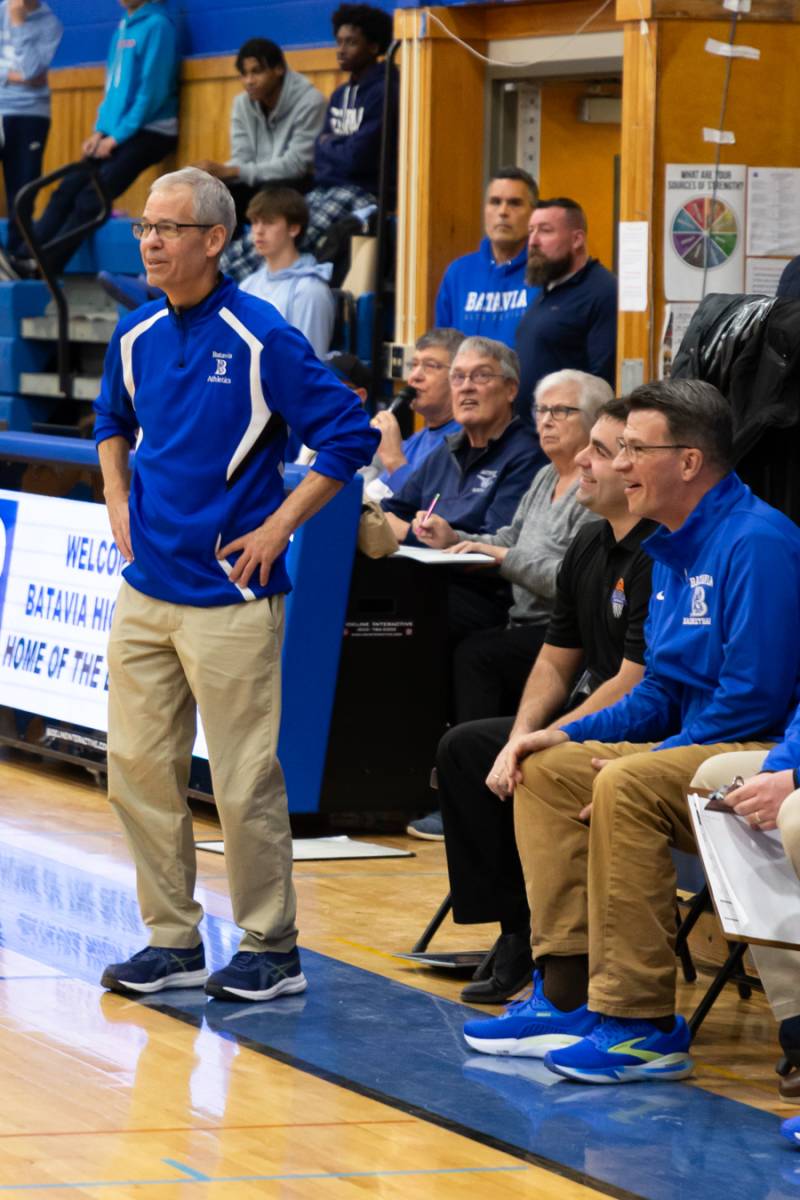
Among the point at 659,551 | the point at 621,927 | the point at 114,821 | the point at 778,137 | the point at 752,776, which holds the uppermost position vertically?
the point at 778,137

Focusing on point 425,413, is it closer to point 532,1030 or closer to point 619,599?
point 619,599

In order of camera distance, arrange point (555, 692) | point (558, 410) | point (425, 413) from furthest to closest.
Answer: point (425, 413), point (558, 410), point (555, 692)

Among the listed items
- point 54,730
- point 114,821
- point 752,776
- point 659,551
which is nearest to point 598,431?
point 659,551

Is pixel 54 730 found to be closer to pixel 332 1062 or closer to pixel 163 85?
pixel 332 1062

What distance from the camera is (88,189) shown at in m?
13.4

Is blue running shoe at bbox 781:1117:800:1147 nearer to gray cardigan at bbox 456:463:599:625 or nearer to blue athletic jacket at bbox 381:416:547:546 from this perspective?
gray cardigan at bbox 456:463:599:625

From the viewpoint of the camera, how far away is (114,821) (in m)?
7.27

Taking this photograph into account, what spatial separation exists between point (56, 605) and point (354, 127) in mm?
3845

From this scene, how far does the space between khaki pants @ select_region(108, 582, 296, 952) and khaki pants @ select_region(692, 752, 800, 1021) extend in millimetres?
1058

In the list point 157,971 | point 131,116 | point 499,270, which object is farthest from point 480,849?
point 131,116

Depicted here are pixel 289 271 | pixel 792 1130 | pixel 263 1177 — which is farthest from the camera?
pixel 289 271

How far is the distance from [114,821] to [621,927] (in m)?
3.14

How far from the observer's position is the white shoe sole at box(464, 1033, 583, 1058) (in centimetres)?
463

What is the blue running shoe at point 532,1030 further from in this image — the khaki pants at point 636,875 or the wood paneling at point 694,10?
the wood paneling at point 694,10
